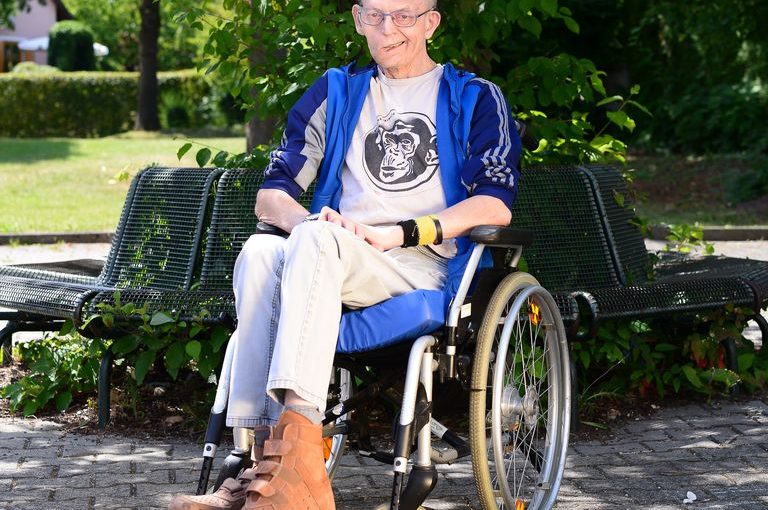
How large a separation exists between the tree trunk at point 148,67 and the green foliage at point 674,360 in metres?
22.2

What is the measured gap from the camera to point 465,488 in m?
4.42

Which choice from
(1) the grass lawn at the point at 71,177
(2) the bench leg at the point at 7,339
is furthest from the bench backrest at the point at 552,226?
(1) the grass lawn at the point at 71,177

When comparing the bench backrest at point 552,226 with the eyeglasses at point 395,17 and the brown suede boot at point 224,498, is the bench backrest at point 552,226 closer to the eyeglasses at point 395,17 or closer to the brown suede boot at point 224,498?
the eyeglasses at point 395,17

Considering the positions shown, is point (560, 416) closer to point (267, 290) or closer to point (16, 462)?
point (267, 290)

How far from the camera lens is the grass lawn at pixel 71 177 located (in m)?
14.0

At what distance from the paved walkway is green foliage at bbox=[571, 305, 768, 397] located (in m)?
0.25

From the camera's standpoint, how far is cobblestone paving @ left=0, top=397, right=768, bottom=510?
4234 millimetres

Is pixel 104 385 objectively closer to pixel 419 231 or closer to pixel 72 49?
pixel 419 231

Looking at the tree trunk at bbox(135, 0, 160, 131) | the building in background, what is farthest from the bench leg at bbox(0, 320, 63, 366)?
the building in background

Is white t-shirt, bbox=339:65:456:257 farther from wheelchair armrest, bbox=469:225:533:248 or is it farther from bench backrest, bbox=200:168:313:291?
bench backrest, bbox=200:168:313:291

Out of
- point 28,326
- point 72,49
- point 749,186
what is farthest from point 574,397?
point 72,49

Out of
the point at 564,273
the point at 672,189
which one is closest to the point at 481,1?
the point at 564,273

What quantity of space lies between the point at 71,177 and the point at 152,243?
14.0m

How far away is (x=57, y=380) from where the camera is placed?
5516mm
